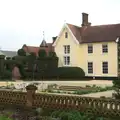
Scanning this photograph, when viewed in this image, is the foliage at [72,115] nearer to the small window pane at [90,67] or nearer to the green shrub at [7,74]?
the green shrub at [7,74]

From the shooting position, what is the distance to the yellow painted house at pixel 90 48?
140 feet

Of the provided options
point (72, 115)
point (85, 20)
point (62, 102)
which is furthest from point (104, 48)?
point (72, 115)

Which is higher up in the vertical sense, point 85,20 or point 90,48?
point 85,20

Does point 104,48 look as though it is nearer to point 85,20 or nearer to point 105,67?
point 105,67

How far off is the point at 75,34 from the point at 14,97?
32.1m

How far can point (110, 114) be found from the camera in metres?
11.1

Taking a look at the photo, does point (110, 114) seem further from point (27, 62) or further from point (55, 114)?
point (27, 62)

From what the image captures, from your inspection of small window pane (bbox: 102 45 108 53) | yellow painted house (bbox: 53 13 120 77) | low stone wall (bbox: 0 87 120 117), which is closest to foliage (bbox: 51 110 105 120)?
low stone wall (bbox: 0 87 120 117)

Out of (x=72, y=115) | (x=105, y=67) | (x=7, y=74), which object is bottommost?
(x=72, y=115)

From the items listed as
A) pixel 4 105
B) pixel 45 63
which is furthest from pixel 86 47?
pixel 4 105

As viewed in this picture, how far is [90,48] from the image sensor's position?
44.8 meters

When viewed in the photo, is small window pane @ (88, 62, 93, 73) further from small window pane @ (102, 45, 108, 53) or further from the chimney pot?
the chimney pot

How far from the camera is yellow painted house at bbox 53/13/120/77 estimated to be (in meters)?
42.8

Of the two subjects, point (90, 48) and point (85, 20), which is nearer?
point (90, 48)
